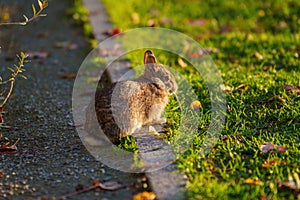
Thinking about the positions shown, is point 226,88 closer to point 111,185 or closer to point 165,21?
point 111,185

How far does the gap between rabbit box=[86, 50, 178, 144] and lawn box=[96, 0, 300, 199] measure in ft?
0.72

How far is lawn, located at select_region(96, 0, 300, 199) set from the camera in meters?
3.61

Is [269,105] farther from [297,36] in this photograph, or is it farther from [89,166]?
[297,36]

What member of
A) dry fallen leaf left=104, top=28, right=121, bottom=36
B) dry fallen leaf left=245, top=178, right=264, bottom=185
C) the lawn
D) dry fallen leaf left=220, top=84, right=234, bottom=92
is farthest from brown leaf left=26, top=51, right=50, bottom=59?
dry fallen leaf left=245, top=178, right=264, bottom=185

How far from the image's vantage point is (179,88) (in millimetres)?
5199

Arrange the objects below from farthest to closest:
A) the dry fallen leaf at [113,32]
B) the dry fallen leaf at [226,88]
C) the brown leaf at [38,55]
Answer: the dry fallen leaf at [113,32] < the brown leaf at [38,55] < the dry fallen leaf at [226,88]

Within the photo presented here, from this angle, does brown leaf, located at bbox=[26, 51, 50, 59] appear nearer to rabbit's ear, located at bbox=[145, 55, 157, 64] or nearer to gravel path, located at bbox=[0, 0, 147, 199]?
gravel path, located at bbox=[0, 0, 147, 199]

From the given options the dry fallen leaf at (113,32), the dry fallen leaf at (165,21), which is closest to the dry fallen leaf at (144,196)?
the dry fallen leaf at (113,32)

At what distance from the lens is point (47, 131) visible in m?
4.62

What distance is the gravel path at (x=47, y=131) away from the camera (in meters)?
3.74

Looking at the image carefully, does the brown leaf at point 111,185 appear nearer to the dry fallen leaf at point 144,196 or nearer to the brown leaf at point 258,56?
the dry fallen leaf at point 144,196

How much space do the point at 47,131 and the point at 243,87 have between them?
6.20 feet

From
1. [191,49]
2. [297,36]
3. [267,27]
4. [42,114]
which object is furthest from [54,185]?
[267,27]

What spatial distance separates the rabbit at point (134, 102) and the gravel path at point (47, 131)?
306 mm
